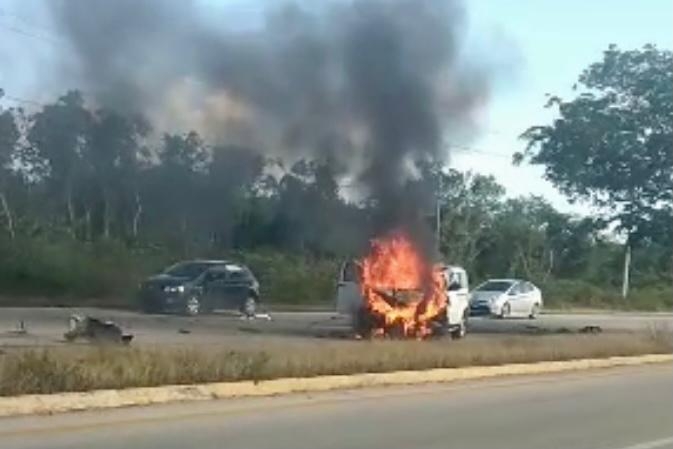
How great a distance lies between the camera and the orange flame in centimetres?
2242

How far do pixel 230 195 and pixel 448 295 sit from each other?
11773 mm

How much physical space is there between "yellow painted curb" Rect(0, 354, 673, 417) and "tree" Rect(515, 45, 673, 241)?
10.8 m

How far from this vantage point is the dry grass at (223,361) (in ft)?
38.7

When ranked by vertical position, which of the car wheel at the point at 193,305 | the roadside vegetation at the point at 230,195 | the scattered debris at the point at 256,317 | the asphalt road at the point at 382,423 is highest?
the roadside vegetation at the point at 230,195

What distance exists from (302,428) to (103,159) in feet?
73.1

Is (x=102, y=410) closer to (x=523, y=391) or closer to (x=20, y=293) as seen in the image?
(x=523, y=391)

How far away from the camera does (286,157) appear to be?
24.9 meters

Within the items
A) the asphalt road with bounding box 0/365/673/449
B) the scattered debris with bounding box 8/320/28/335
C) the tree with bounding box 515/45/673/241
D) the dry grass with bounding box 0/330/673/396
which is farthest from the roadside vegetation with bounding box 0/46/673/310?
the asphalt road with bounding box 0/365/673/449

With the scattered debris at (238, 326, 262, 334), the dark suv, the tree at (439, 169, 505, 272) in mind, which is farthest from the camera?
the tree at (439, 169, 505, 272)

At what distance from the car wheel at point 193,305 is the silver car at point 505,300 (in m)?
10.2

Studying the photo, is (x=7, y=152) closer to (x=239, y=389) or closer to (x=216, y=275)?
(x=216, y=275)

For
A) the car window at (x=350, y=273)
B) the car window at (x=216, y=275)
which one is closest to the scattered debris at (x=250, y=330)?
the car window at (x=350, y=273)

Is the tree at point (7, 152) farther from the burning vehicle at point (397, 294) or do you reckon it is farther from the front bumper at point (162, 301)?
the burning vehicle at point (397, 294)

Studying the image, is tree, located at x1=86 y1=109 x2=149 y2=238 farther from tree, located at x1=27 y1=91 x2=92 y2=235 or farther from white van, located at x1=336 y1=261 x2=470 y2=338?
white van, located at x1=336 y1=261 x2=470 y2=338
